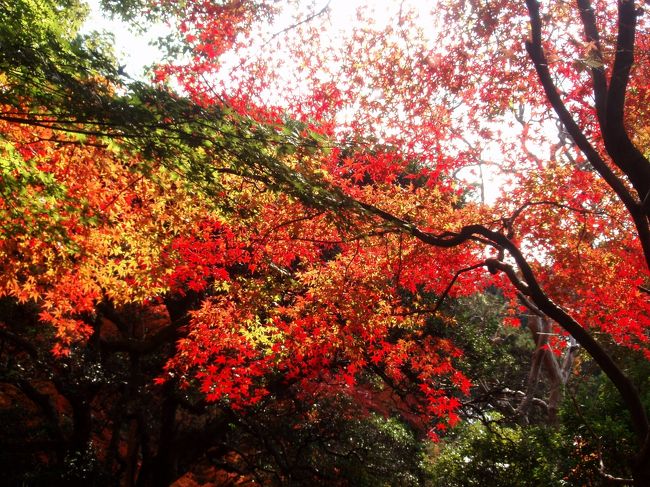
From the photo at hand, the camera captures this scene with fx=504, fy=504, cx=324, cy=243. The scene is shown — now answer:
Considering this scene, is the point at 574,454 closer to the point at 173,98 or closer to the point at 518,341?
the point at 173,98

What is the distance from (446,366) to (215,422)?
520 centimetres

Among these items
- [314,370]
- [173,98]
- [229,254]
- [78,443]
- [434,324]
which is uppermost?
[434,324]

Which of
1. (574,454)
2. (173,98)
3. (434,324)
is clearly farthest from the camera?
(434,324)

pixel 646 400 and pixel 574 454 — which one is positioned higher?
pixel 646 400

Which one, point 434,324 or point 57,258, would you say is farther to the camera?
point 434,324

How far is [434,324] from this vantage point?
1243 centimetres

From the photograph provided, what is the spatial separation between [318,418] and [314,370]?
2236 mm

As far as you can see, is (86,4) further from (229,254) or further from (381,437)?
(381,437)

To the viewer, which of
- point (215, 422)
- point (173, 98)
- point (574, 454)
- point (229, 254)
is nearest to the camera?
point (173, 98)

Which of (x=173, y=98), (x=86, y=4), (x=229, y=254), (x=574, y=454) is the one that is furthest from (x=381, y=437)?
(x=86, y=4)

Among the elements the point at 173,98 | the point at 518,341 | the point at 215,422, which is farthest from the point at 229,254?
the point at 518,341

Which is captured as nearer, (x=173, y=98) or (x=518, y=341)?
(x=173, y=98)

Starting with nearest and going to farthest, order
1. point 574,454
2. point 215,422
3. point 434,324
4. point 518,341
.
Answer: point 574,454
point 215,422
point 434,324
point 518,341

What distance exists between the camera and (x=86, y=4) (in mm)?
10914
